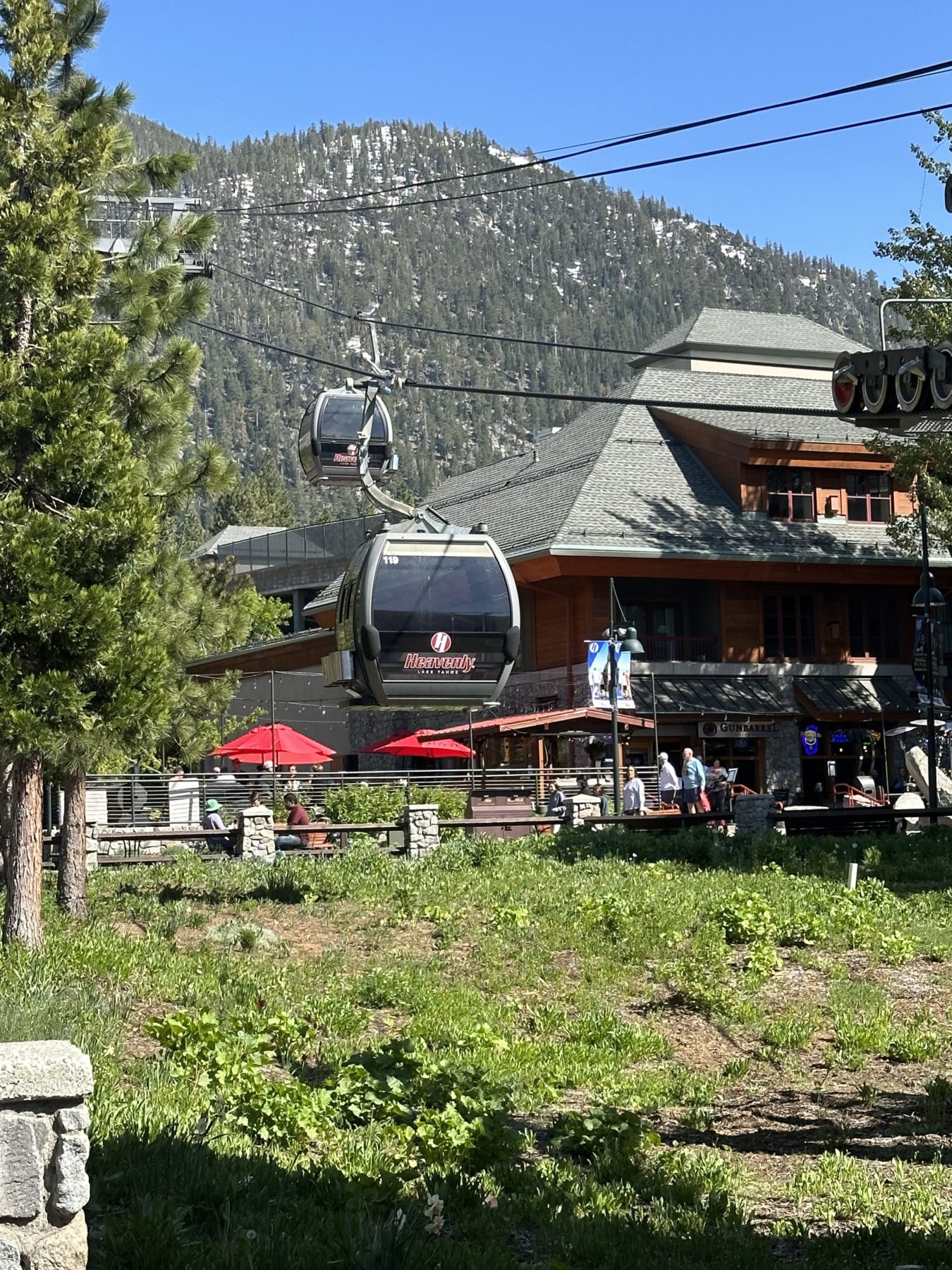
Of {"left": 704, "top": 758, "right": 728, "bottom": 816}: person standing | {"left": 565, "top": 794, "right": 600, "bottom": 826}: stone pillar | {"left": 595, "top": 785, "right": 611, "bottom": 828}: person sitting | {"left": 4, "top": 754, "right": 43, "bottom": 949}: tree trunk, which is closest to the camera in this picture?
{"left": 4, "top": 754, "right": 43, "bottom": 949}: tree trunk

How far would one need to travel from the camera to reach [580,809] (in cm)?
3002

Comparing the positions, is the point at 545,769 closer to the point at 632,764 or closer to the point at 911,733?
the point at 632,764

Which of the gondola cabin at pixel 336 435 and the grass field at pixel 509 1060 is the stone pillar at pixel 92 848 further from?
the gondola cabin at pixel 336 435

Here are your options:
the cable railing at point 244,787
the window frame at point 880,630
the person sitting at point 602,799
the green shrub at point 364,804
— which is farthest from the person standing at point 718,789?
the window frame at point 880,630

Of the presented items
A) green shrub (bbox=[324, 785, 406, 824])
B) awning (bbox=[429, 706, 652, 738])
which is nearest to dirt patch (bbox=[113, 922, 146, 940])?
green shrub (bbox=[324, 785, 406, 824])

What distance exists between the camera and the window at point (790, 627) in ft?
157

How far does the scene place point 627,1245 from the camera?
8266 mm

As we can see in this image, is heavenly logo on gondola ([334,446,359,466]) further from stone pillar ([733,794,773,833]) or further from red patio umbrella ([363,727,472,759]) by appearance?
red patio umbrella ([363,727,472,759])

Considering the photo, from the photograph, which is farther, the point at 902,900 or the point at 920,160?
the point at 920,160

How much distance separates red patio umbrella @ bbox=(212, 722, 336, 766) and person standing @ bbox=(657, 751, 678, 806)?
824cm

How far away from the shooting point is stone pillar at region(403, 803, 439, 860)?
2672 centimetres

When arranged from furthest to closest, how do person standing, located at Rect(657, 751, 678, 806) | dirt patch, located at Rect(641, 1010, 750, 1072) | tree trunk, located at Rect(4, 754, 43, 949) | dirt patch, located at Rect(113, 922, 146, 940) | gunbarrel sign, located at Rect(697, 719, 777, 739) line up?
gunbarrel sign, located at Rect(697, 719, 777, 739) → person standing, located at Rect(657, 751, 678, 806) → dirt patch, located at Rect(113, 922, 146, 940) → tree trunk, located at Rect(4, 754, 43, 949) → dirt patch, located at Rect(641, 1010, 750, 1072)

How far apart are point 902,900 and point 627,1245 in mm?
14238

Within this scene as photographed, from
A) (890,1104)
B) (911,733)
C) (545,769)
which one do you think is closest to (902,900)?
(890,1104)
